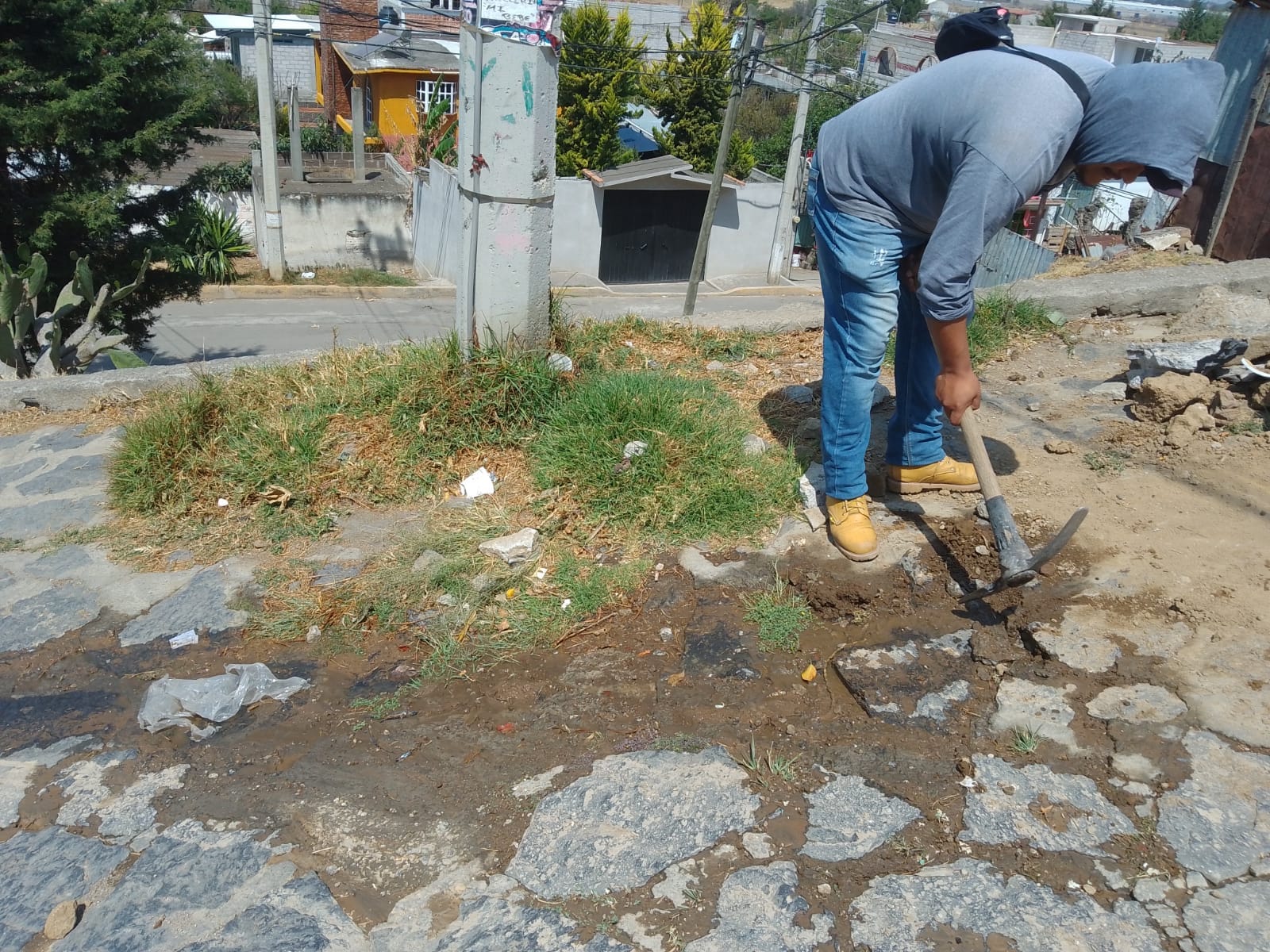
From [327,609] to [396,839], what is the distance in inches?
39.7

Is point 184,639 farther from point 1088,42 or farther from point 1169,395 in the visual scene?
point 1088,42

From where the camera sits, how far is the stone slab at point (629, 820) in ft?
6.82

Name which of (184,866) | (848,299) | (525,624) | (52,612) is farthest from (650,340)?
(184,866)

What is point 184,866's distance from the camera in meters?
2.13

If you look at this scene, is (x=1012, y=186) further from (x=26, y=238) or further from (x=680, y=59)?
(x=680, y=59)

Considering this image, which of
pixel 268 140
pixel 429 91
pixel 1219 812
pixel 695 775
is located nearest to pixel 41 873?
pixel 695 775

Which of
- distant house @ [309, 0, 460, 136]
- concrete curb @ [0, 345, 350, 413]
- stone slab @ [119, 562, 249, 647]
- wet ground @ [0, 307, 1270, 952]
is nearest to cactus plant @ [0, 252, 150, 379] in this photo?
concrete curb @ [0, 345, 350, 413]

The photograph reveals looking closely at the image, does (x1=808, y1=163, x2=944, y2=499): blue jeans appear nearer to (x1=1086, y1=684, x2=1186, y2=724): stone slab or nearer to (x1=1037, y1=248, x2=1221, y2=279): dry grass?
(x1=1086, y1=684, x2=1186, y2=724): stone slab

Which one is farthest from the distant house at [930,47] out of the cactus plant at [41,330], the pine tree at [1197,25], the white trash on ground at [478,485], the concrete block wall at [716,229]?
the white trash on ground at [478,485]

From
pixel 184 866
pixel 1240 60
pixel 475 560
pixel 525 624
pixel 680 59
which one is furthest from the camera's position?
pixel 680 59

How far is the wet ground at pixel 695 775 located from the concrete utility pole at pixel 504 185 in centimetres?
141

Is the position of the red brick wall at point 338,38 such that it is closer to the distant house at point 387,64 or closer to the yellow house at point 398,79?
the distant house at point 387,64

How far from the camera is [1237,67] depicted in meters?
9.75

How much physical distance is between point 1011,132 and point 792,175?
22.3m
